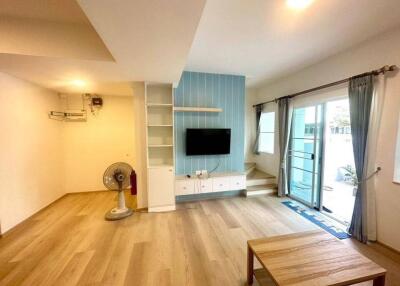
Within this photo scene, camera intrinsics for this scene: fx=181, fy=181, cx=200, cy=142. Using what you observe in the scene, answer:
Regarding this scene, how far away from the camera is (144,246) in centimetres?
234

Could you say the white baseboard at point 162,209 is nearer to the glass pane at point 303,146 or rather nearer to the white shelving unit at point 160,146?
the white shelving unit at point 160,146

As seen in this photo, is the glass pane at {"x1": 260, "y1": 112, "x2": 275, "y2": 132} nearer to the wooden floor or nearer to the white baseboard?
the wooden floor

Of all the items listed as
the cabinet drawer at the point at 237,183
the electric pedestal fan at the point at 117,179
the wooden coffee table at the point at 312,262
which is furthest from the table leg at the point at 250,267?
the electric pedestal fan at the point at 117,179

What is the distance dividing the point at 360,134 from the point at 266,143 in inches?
101

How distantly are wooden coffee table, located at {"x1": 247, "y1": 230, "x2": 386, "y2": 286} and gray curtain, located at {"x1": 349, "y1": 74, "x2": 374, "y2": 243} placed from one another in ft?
3.71

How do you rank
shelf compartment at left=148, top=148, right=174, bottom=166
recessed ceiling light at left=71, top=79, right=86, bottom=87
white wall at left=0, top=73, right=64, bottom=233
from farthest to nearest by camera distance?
1. shelf compartment at left=148, top=148, right=174, bottom=166
2. recessed ceiling light at left=71, top=79, right=86, bottom=87
3. white wall at left=0, top=73, right=64, bottom=233

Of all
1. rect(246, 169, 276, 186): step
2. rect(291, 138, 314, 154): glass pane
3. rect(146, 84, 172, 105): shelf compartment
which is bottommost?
rect(246, 169, 276, 186): step

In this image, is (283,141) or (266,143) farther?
(266,143)

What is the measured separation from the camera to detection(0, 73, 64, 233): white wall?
2.58 meters

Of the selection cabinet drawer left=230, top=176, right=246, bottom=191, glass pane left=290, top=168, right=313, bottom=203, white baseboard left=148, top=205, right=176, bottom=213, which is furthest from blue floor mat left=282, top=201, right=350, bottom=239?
white baseboard left=148, top=205, right=176, bottom=213

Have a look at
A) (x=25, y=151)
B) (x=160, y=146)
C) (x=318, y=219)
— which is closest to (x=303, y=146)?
(x=318, y=219)

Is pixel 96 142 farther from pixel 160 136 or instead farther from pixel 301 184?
pixel 301 184

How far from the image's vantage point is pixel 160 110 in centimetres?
357

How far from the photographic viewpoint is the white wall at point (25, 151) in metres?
2.58
